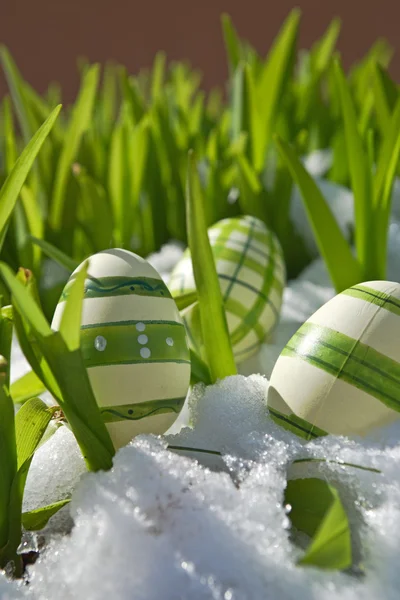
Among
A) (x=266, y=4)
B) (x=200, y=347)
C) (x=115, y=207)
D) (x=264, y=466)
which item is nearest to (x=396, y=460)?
(x=264, y=466)

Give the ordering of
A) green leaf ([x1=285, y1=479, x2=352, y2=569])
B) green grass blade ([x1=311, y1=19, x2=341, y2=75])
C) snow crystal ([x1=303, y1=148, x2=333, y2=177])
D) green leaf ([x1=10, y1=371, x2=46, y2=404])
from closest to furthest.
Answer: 1. green leaf ([x1=285, y1=479, x2=352, y2=569])
2. green leaf ([x1=10, y1=371, x2=46, y2=404])
3. snow crystal ([x1=303, y1=148, x2=333, y2=177])
4. green grass blade ([x1=311, y1=19, x2=341, y2=75])

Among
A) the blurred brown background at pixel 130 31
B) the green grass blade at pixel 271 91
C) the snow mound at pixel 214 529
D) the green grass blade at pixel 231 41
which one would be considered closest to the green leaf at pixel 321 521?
the snow mound at pixel 214 529

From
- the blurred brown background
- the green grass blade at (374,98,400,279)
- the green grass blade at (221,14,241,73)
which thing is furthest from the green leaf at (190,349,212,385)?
the blurred brown background

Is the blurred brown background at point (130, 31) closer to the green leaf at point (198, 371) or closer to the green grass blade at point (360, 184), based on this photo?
the green grass blade at point (360, 184)

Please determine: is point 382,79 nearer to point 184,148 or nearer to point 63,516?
point 184,148

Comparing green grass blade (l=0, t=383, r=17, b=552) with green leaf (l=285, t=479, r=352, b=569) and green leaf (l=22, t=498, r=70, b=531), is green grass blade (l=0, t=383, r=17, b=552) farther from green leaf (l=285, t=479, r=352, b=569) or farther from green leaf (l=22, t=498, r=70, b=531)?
green leaf (l=285, t=479, r=352, b=569)

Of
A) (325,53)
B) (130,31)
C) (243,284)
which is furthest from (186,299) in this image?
(130,31)

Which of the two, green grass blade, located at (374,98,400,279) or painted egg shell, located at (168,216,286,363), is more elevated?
green grass blade, located at (374,98,400,279)
